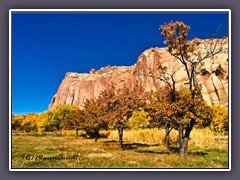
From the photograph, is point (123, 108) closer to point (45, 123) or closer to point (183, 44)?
point (183, 44)

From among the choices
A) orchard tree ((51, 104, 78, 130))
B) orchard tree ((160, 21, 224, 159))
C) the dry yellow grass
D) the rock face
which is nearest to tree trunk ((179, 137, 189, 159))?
orchard tree ((160, 21, 224, 159))

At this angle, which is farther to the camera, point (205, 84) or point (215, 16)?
point (205, 84)

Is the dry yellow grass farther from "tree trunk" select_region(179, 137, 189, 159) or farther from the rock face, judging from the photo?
"tree trunk" select_region(179, 137, 189, 159)

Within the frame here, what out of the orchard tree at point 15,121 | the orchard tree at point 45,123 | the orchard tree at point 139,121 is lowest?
the orchard tree at point 45,123

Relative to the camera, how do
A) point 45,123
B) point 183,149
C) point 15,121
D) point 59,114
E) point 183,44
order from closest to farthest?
point 183,44, point 183,149, point 15,121, point 45,123, point 59,114

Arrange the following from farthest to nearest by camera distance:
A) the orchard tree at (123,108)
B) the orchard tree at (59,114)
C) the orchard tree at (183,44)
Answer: the orchard tree at (59,114), the orchard tree at (123,108), the orchard tree at (183,44)

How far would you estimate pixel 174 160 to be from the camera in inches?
386

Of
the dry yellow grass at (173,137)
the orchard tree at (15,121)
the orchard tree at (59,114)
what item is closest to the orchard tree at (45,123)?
the orchard tree at (59,114)

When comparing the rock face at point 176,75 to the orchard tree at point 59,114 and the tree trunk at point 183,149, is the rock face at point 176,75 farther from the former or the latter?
the orchard tree at point 59,114

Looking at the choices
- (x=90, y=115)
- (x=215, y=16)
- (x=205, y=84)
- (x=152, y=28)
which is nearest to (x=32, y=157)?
(x=152, y=28)

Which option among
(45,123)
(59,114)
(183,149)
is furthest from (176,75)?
(59,114)

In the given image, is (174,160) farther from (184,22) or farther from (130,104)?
(130,104)
